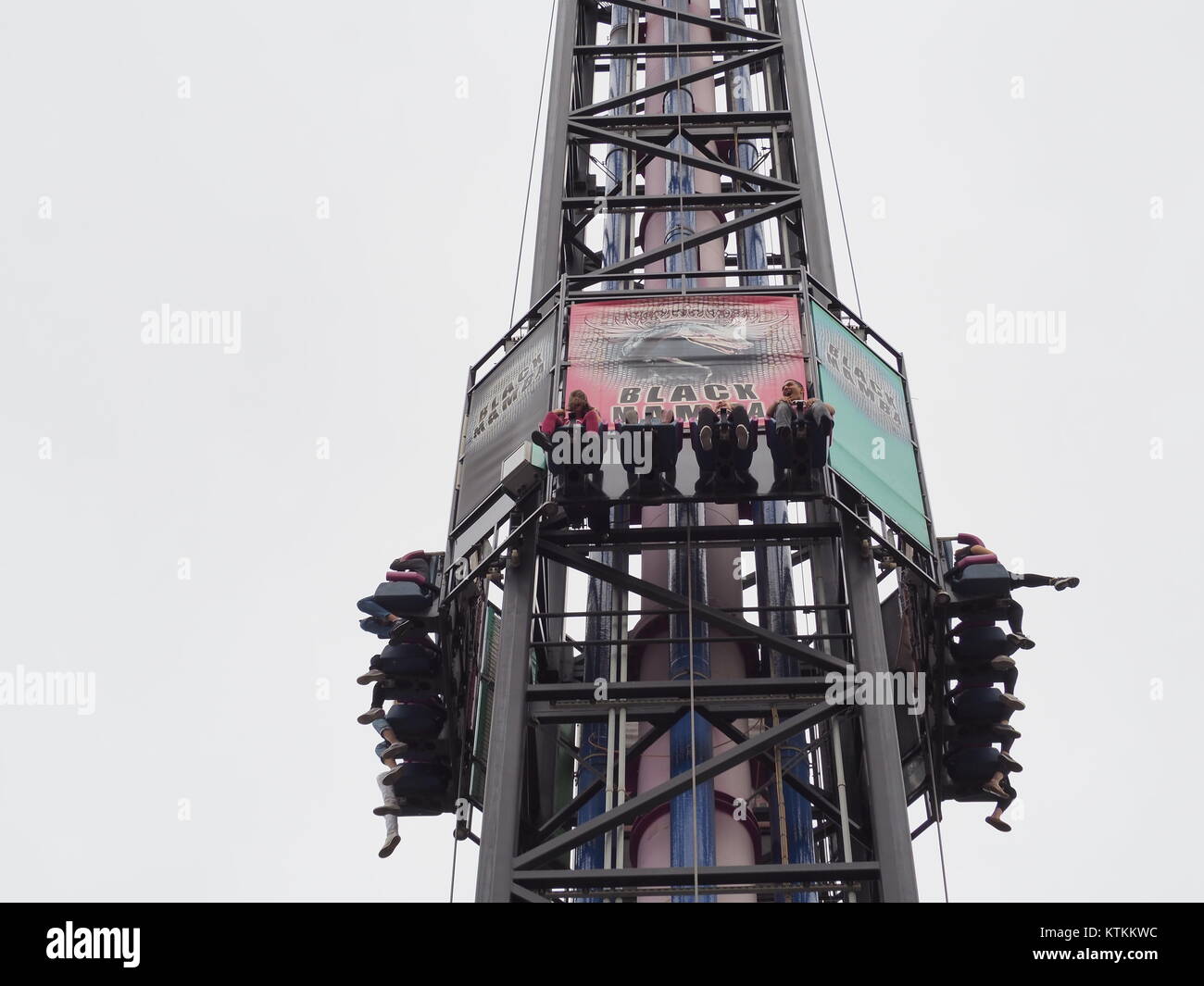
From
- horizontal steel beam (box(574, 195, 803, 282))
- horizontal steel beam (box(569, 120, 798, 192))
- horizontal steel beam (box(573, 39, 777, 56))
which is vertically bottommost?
horizontal steel beam (box(574, 195, 803, 282))

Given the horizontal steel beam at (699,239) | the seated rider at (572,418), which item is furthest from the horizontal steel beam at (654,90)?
the seated rider at (572,418)

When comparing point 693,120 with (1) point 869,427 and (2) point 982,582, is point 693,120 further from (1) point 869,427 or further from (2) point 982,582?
(2) point 982,582

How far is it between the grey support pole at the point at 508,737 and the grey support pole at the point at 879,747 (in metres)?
3.79

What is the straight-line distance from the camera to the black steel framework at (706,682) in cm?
1653

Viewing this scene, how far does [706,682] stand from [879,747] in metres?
2.17

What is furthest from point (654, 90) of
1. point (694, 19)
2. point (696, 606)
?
point (696, 606)

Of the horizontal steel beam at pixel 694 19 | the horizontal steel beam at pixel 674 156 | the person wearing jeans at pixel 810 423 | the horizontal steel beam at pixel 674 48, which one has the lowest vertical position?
the person wearing jeans at pixel 810 423

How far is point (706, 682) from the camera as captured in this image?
1811 centimetres

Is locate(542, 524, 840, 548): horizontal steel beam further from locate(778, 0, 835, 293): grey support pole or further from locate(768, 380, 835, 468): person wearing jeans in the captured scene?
locate(778, 0, 835, 293): grey support pole

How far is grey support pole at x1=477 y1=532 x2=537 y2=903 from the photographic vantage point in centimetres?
1638

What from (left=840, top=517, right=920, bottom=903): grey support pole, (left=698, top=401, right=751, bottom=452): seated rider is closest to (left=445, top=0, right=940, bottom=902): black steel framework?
(left=840, top=517, right=920, bottom=903): grey support pole

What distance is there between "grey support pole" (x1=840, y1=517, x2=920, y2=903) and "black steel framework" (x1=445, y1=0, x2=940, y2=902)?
20 millimetres

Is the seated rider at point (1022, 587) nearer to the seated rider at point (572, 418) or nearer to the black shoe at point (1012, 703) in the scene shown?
the black shoe at point (1012, 703)
